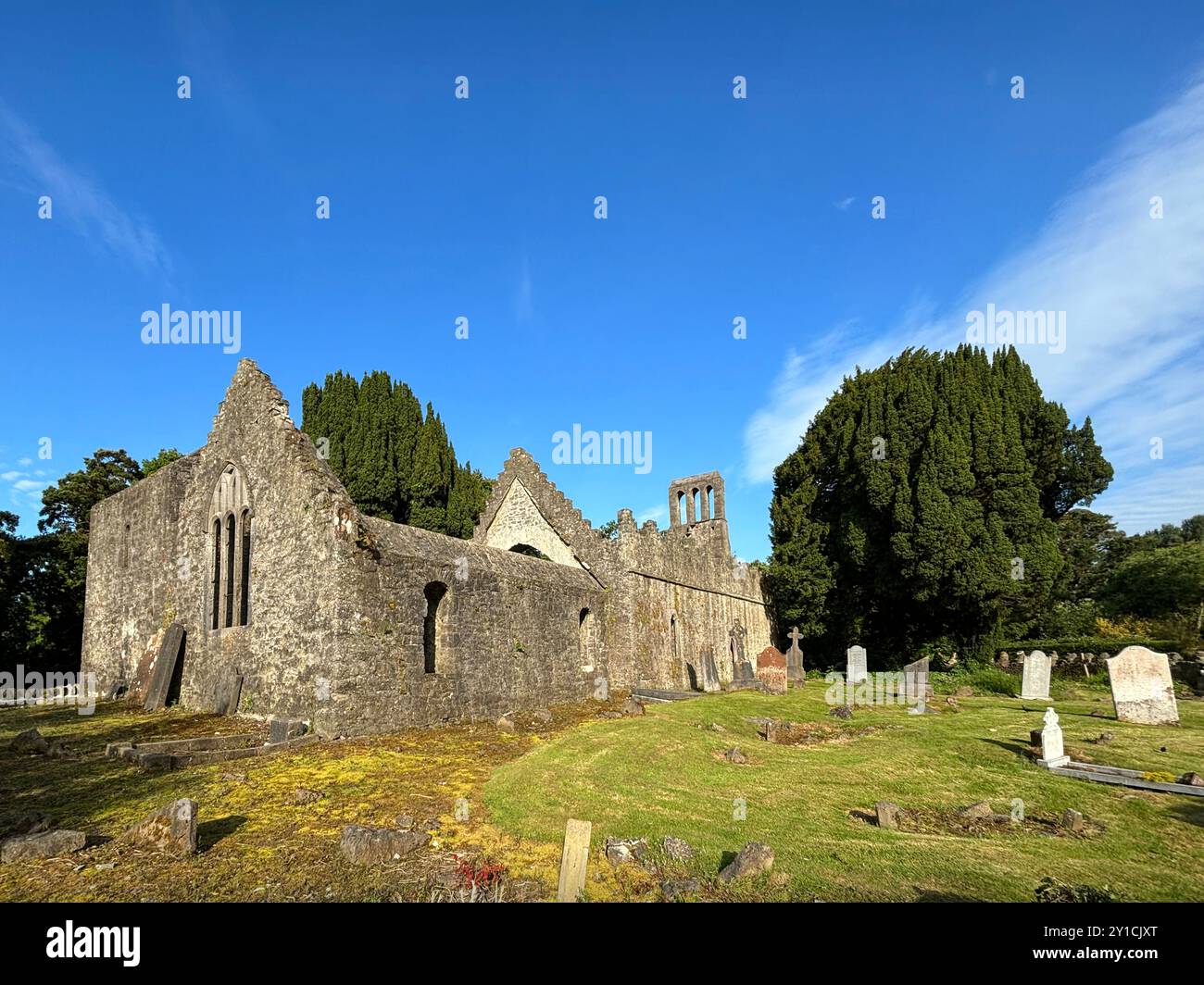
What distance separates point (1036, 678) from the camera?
19.1 metres

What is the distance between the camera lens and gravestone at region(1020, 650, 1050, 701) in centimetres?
1902

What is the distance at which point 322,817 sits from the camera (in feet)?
23.5

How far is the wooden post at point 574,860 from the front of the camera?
5105mm

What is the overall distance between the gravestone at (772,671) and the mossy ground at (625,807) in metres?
8.48

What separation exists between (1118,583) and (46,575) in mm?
49905

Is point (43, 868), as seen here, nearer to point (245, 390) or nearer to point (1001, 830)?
point (1001, 830)

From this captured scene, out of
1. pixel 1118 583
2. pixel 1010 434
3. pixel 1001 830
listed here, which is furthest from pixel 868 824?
pixel 1118 583

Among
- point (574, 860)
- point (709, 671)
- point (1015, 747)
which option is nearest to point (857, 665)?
point (709, 671)

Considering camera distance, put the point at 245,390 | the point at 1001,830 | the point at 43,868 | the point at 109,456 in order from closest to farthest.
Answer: the point at 43,868 < the point at 1001,830 < the point at 245,390 < the point at 109,456

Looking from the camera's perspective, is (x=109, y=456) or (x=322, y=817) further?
(x=109, y=456)

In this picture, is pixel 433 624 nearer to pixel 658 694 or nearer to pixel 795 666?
pixel 658 694

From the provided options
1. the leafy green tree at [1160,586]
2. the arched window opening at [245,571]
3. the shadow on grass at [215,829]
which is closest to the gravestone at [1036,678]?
the leafy green tree at [1160,586]

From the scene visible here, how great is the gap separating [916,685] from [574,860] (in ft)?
56.9
